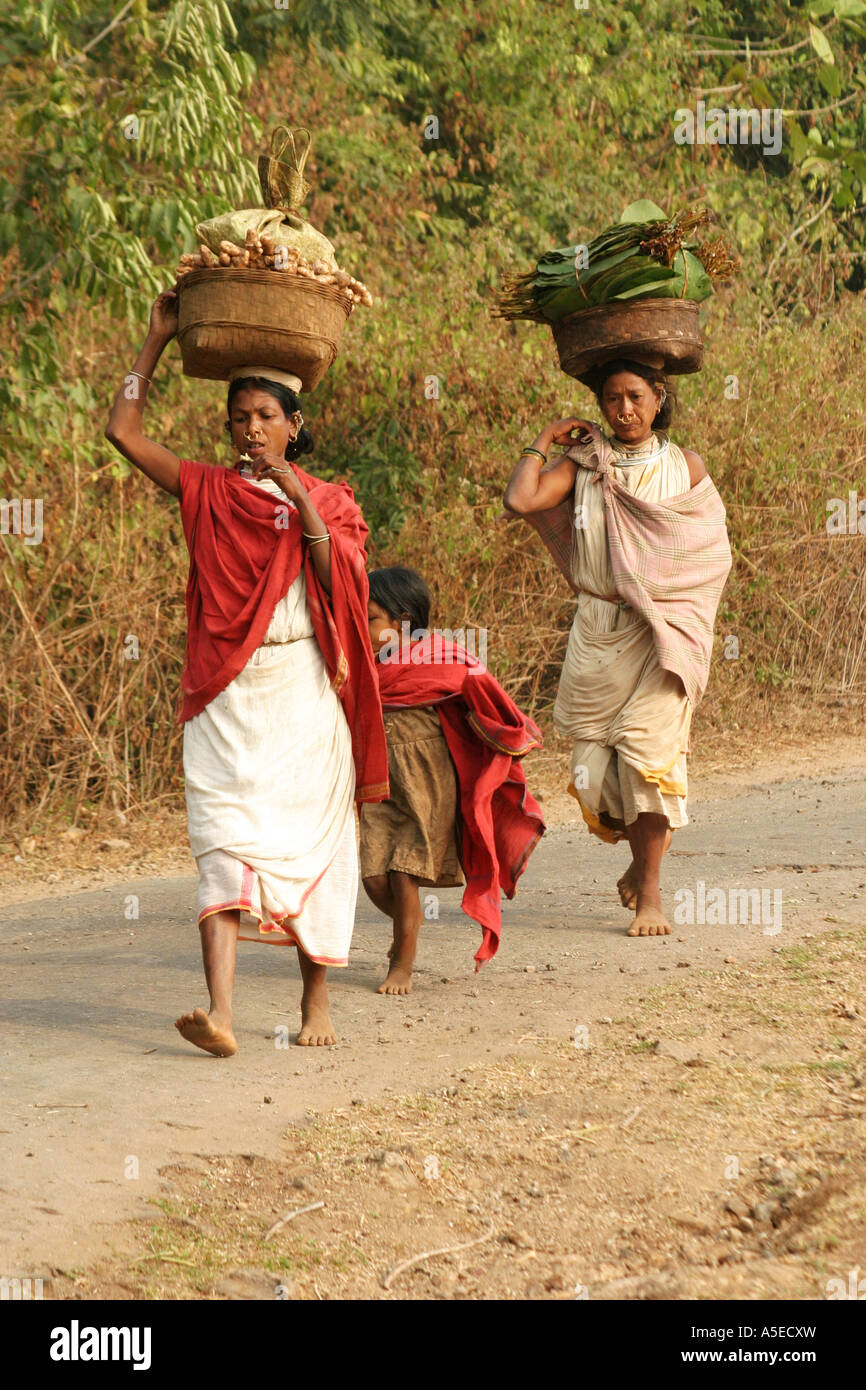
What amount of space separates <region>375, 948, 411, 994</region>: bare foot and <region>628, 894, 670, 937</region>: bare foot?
1109 mm

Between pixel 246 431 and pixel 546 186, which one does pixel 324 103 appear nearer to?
pixel 546 186

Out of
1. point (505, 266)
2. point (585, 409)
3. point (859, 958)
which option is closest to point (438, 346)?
point (585, 409)

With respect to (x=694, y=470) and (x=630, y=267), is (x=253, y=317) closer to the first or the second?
(x=630, y=267)

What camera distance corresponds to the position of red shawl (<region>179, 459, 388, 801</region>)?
4727 mm

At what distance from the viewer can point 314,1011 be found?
4.85 metres

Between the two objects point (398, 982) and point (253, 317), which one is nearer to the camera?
point (253, 317)

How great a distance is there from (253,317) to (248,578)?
0.76 meters

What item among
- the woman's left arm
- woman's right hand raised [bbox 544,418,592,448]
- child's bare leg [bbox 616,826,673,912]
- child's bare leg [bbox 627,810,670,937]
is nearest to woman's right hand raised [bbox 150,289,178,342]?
woman's right hand raised [bbox 544,418,592,448]

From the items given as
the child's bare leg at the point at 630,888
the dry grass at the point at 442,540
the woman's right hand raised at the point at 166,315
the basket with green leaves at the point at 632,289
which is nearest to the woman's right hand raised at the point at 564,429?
the basket with green leaves at the point at 632,289

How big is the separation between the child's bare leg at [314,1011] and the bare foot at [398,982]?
0.65 metres

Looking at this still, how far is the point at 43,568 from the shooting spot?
8688 millimetres

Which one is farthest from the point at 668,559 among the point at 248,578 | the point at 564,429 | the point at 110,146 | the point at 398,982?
the point at 110,146

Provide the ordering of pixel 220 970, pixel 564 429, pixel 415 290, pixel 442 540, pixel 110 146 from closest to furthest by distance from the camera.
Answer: pixel 220 970, pixel 564 429, pixel 110 146, pixel 442 540, pixel 415 290

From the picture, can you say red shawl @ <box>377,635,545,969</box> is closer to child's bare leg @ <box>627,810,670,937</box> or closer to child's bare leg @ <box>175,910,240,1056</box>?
child's bare leg @ <box>627,810,670,937</box>
